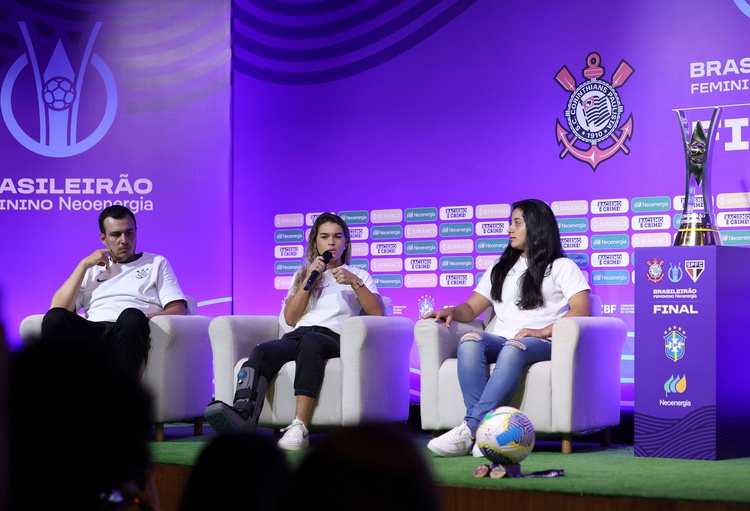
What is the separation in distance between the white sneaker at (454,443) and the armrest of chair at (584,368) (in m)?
0.40

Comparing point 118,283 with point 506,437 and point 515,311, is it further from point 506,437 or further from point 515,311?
point 506,437

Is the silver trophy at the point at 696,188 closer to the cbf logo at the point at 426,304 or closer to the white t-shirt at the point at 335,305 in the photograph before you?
the white t-shirt at the point at 335,305

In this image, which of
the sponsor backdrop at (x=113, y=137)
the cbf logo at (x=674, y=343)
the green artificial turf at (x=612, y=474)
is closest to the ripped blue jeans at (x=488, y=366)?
the green artificial turf at (x=612, y=474)

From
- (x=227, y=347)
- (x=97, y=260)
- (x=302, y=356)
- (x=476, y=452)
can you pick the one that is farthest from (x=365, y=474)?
(x=97, y=260)

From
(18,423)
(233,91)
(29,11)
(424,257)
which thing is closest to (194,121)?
(233,91)

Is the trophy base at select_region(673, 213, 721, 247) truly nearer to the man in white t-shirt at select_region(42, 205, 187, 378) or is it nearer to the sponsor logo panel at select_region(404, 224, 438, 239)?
the sponsor logo panel at select_region(404, 224, 438, 239)

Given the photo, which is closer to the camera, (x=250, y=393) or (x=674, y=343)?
(x=674, y=343)

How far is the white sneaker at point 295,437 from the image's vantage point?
14.0 feet

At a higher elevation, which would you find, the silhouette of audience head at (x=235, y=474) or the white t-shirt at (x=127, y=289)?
the white t-shirt at (x=127, y=289)

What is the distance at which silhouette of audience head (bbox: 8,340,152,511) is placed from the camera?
0.94 m

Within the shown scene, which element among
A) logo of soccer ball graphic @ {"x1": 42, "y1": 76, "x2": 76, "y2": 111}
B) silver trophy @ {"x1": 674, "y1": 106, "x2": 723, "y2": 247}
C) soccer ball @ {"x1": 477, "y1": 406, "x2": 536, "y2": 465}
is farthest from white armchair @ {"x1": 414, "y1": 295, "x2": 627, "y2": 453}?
logo of soccer ball graphic @ {"x1": 42, "y1": 76, "x2": 76, "y2": 111}

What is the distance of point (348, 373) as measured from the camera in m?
4.45

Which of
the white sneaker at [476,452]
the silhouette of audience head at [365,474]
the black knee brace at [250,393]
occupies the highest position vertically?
the silhouette of audience head at [365,474]

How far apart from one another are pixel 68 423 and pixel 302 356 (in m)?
3.51
